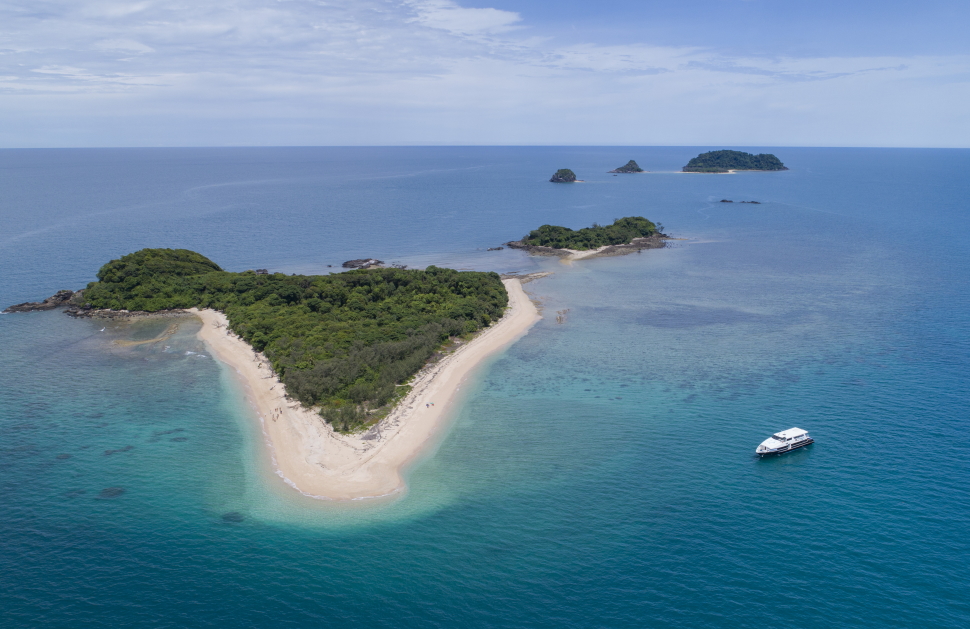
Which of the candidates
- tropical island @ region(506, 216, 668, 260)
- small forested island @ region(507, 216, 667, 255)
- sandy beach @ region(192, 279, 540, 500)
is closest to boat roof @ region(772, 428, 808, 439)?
sandy beach @ region(192, 279, 540, 500)

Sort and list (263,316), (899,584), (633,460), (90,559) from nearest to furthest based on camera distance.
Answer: (899,584), (90,559), (633,460), (263,316)

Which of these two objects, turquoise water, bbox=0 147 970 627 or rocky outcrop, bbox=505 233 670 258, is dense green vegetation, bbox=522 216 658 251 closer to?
rocky outcrop, bbox=505 233 670 258

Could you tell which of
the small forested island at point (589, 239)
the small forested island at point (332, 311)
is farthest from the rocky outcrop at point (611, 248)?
the small forested island at point (332, 311)

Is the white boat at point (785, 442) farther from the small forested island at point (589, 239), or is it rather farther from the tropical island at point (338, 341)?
the small forested island at point (589, 239)

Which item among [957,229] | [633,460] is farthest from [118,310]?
[957,229]

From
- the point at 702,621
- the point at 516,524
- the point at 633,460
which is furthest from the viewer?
the point at 633,460

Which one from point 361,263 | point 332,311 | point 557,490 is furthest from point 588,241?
point 557,490

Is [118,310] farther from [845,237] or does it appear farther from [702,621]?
[845,237]
